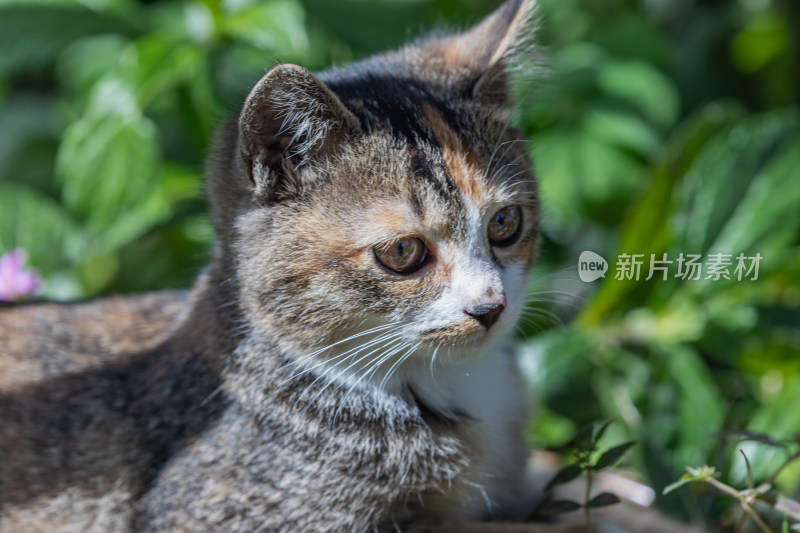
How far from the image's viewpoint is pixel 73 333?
93.5 inches

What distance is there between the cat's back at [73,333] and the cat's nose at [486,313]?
90 centimetres

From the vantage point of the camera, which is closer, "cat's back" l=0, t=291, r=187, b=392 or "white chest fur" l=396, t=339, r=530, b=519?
"white chest fur" l=396, t=339, r=530, b=519

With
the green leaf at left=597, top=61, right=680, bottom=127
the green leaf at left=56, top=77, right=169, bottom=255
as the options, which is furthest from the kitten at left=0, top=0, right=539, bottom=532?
the green leaf at left=597, top=61, right=680, bottom=127

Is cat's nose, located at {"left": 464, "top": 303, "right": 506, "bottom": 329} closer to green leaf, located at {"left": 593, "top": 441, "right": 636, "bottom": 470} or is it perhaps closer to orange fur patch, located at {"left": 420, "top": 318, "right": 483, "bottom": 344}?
orange fur patch, located at {"left": 420, "top": 318, "right": 483, "bottom": 344}

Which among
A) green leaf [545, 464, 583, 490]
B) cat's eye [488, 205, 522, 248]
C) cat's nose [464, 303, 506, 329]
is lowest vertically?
green leaf [545, 464, 583, 490]

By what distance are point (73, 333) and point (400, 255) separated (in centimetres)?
104

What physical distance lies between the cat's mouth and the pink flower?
165 cm

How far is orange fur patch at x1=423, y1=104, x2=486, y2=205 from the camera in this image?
1.93 m

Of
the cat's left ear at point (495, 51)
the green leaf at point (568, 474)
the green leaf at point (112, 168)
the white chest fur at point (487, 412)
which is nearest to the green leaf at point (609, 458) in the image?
the green leaf at point (568, 474)

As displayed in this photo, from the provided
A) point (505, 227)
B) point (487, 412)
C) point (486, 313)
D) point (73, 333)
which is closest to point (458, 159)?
point (505, 227)

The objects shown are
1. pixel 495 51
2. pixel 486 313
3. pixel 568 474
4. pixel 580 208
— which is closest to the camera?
pixel 486 313

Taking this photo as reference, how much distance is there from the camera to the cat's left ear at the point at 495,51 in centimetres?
218

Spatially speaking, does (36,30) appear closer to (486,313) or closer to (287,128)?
(287,128)

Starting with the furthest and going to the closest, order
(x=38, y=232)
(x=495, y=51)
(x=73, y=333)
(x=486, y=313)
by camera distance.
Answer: (x=38, y=232) < (x=73, y=333) < (x=495, y=51) < (x=486, y=313)
